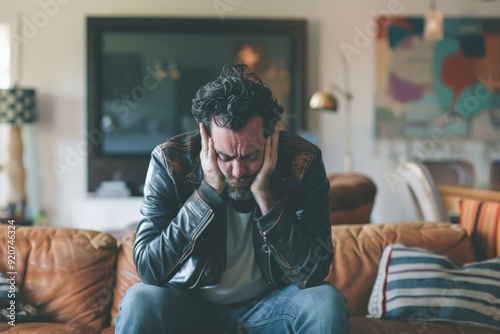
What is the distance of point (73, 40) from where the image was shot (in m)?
5.32

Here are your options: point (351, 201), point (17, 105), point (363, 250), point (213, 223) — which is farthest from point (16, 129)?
point (213, 223)

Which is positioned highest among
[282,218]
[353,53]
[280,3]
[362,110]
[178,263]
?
[280,3]

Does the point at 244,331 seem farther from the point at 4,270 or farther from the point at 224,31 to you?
the point at 224,31

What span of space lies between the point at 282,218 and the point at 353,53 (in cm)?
401

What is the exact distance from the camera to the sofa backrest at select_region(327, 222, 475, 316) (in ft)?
7.32

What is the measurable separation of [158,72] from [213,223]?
12.2 ft

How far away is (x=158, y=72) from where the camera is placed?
17.5ft

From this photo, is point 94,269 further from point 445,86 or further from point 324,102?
point 445,86

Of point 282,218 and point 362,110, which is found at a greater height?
point 362,110

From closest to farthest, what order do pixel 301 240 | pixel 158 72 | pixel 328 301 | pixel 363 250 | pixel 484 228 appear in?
pixel 328 301 → pixel 301 240 → pixel 363 250 → pixel 484 228 → pixel 158 72

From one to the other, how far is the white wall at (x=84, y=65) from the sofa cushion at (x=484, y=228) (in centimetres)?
280

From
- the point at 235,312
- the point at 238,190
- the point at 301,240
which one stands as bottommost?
the point at 235,312

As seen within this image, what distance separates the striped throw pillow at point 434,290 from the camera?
6.77ft

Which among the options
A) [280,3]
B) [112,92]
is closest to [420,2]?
[280,3]
